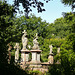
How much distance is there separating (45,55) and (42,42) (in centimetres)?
627

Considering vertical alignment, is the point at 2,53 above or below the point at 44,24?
below

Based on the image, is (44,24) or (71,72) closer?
(71,72)

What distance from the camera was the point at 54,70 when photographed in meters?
7.12

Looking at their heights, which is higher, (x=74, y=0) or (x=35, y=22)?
(x=35, y=22)

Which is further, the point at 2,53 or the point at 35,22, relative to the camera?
the point at 35,22

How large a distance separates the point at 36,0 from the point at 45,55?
30338 mm

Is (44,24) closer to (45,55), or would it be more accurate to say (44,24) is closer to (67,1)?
(45,55)

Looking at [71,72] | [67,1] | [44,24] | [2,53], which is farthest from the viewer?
[44,24]

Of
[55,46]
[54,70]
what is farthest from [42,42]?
[54,70]

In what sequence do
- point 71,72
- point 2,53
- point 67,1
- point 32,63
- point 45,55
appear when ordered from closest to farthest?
point 2,53, point 71,72, point 32,63, point 67,1, point 45,55

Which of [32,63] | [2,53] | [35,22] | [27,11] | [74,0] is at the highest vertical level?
[35,22]

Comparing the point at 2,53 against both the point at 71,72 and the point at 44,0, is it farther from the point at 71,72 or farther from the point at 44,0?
the point at 71,72

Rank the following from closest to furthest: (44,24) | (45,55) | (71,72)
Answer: (71,72), (45,55), (44,24)

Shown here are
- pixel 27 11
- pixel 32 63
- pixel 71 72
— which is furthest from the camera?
pixel 32 63
